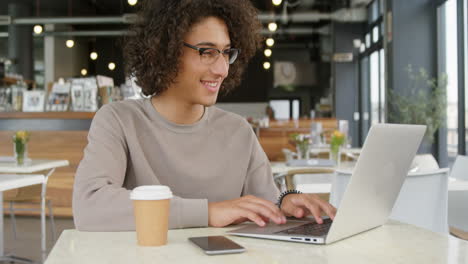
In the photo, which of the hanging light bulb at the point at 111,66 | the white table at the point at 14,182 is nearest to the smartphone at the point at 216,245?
the white table at the point at 14,182

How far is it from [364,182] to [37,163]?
385 centimetres

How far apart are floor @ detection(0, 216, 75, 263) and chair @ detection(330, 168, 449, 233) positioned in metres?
2.70

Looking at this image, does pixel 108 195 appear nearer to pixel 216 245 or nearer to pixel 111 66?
pixel 216 245

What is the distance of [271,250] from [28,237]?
4.40 meters

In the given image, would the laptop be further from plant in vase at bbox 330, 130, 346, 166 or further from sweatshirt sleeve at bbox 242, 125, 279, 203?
plant in vase at bbox 330, 130, 346, 166

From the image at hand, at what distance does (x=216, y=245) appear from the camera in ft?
3.35

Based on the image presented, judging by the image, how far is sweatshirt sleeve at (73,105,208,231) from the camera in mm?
1225

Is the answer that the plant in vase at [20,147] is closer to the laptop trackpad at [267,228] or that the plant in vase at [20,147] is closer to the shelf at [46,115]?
the shelf at [46,115]

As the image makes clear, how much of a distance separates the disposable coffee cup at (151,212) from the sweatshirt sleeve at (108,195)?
6.5 inches

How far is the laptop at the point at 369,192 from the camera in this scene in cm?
101

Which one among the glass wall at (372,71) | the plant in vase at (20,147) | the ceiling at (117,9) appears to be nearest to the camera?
the plant in vase at (20,147)

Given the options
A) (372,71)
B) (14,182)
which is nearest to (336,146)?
(14,182)

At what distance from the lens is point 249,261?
95 cm

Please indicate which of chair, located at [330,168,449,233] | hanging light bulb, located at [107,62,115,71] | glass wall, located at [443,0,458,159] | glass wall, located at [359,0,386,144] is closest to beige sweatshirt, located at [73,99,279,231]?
chair, located at [330,168,449,233]
